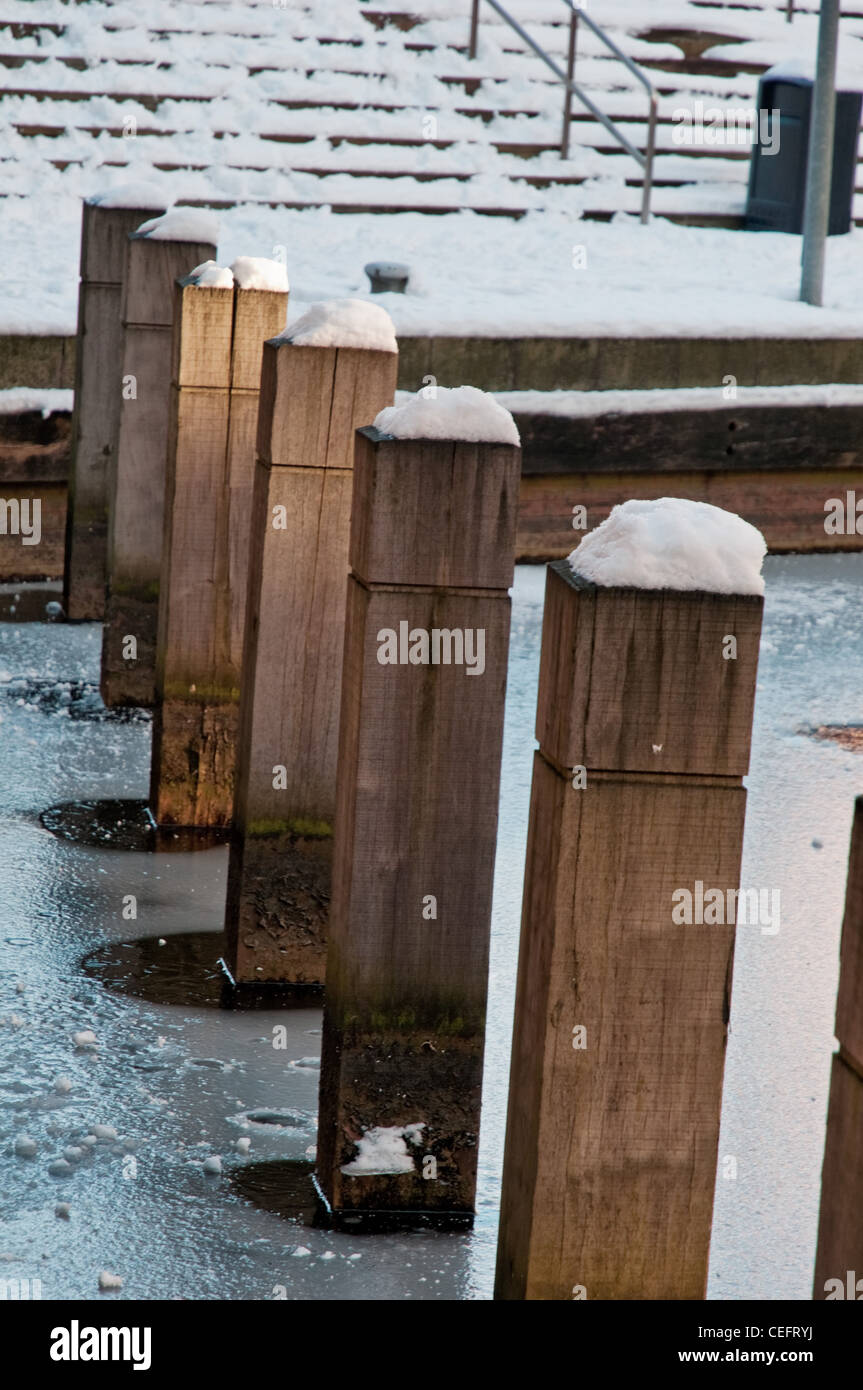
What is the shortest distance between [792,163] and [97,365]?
8128 mm

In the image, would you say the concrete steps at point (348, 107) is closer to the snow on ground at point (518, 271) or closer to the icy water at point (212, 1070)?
the snow on ground at point (518, 271)

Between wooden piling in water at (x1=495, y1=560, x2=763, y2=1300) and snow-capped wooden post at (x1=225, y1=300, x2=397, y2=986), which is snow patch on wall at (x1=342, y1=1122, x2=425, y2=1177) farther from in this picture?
snow-capped wooden post at (x1=225, y1=300, x2=397, y2=986)

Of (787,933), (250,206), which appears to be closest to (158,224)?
(787,933)

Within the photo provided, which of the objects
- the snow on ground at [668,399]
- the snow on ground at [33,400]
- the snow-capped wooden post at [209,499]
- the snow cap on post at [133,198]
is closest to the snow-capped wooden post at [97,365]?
the snow cap on post at [133,198]

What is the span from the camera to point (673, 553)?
299 cm

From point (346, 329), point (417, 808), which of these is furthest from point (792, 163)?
point (417, 808)

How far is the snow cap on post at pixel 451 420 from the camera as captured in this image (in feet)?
12.3

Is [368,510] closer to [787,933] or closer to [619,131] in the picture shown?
[787,933]

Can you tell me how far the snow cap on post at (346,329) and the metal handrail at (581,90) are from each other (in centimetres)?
987

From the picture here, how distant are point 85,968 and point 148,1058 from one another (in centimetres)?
59

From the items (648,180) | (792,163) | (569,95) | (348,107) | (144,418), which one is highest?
(569,95)

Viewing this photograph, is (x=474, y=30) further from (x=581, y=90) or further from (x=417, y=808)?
(x=417, y=808)

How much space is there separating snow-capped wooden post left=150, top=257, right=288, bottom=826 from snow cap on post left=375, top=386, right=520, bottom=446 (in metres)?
2.32

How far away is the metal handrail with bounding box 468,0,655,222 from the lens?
14.5m
